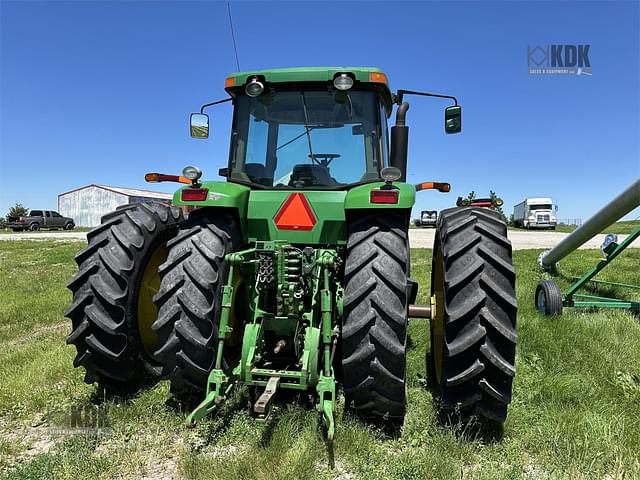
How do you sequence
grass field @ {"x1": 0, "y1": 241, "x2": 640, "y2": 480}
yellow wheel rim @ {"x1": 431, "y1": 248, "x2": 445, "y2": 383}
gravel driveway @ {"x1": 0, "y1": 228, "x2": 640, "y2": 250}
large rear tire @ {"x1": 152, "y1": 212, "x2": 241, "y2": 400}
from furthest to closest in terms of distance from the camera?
gravel driveway @ {"x1": 0, "y1": 228, "x2": 640, "y2": 250} < yellow wheel rim @ {"x1": 431, "y1": 248, "x2": 445, "y2": 383} < large rear tire @ {"x1": 152, "y1": 212, "x2": 241, "y2": 400} < grass field @ {"x1": 0, "y1": 241, "x2": 640, "y2": 480}

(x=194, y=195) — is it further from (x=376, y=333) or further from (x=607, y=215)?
(x=607, y=215)

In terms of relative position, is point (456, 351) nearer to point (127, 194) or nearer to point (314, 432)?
point (314, 432)

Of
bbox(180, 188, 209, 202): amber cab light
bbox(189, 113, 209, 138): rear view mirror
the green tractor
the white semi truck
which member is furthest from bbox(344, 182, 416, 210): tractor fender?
the white semi truck

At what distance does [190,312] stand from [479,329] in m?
1.84

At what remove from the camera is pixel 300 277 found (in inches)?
124

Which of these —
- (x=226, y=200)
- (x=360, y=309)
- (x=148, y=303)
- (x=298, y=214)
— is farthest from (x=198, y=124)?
(x=360, y=309)

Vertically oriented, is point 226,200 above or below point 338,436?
above

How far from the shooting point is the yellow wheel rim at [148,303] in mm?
3777

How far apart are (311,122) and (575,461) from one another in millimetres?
3047

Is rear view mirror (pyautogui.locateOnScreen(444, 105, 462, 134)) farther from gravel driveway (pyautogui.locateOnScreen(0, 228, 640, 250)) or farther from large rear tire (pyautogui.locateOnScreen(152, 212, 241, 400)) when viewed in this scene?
gravel driveway (pyautogui.locateOnScreen(0, 228, 640, 250))

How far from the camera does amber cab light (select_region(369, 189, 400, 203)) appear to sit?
3088 millimetres

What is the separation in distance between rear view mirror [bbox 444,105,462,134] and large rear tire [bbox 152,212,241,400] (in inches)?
103

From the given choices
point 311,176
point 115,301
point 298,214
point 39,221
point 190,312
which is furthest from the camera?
point 39,221

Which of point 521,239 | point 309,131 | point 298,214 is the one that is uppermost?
point 309,131
